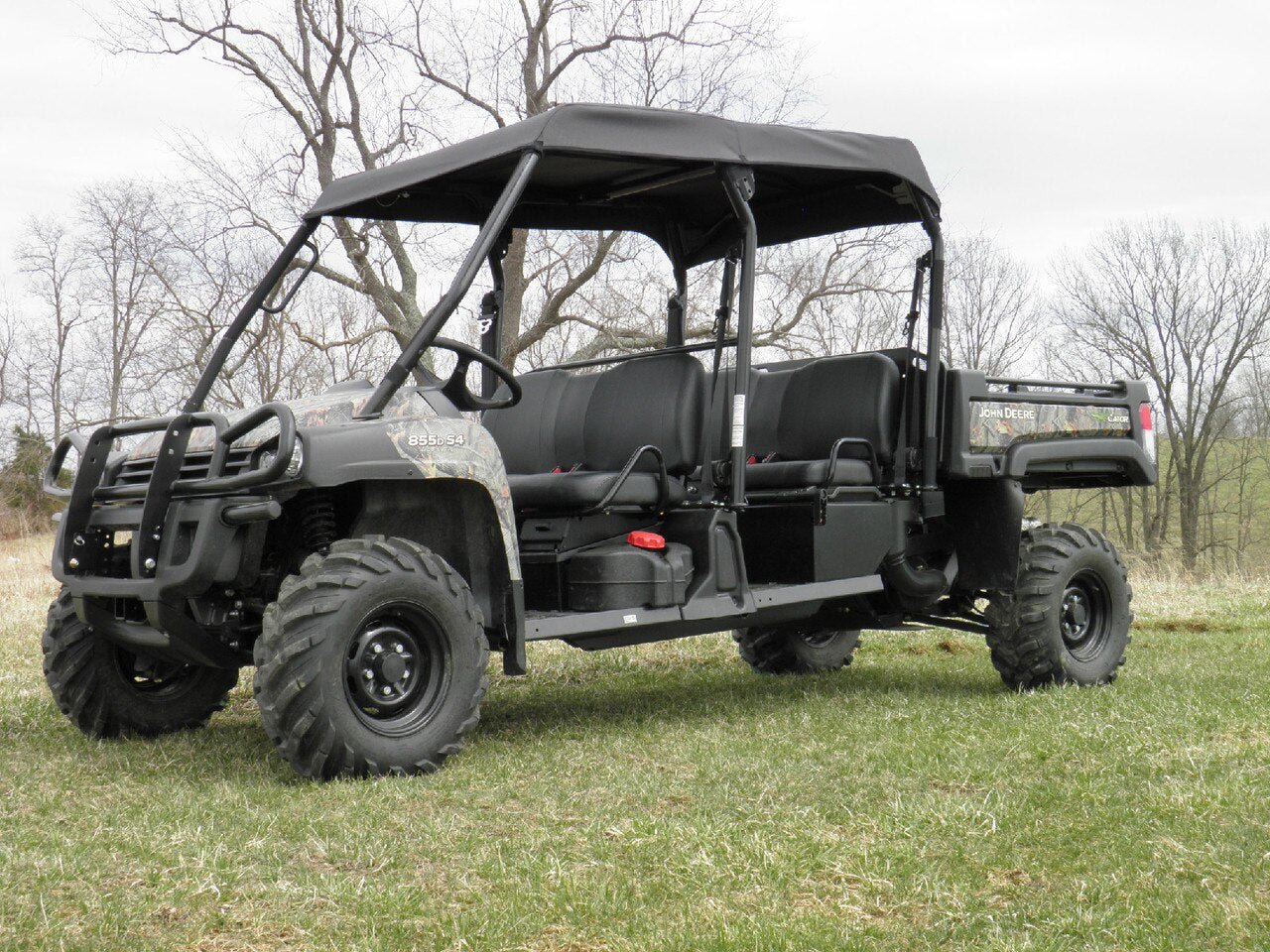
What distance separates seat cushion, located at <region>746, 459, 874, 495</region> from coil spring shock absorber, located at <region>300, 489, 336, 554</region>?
2.19 m

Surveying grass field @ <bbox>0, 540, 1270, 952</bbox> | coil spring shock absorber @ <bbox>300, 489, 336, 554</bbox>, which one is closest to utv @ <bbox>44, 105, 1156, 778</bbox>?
coil spring shock absorber @ <bbox>300, 489, 336, 554</bbox>

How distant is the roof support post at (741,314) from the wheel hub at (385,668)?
5.47ft

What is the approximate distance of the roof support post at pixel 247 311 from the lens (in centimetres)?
598

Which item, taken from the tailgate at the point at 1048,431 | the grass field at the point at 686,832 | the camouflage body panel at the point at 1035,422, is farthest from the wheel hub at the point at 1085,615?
the camouflage body panel at the point at 1035,422

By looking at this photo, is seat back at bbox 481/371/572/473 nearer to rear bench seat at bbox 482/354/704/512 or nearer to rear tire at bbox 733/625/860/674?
rear bench seat at bbox 482/354/704/512

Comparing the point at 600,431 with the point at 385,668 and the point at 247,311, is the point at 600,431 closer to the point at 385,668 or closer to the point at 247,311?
the point at 247,311

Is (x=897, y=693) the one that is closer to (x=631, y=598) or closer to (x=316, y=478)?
(x=631, y=598)

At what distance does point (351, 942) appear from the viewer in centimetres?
316

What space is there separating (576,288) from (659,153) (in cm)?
1429

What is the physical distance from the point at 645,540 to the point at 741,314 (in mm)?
1067

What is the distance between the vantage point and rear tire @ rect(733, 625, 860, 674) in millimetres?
8133

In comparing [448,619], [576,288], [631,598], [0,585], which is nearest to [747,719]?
[631,598]

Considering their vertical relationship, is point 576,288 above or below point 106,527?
above

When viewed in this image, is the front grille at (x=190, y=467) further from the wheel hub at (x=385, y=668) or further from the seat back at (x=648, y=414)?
the seat back at (x=648, y=414)
